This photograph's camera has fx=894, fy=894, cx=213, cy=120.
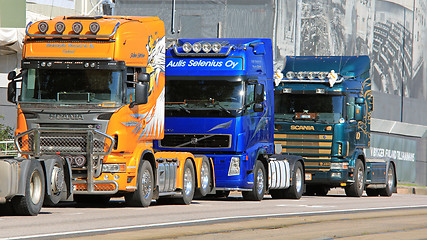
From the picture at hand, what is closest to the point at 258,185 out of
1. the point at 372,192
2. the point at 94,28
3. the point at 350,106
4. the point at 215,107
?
the point at 215,107

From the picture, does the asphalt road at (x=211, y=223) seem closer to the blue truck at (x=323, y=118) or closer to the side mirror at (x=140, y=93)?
the side mirror at (x=140, y=93)

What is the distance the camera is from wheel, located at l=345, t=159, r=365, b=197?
2916 centimetres

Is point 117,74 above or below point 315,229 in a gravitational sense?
above

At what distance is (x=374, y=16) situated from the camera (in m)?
59.1

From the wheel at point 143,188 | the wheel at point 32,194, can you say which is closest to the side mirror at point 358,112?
the wheel at point 143,188

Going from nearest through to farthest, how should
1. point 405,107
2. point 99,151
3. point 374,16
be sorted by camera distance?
1. point 99,151
2. point 374,16
3. point 405,107

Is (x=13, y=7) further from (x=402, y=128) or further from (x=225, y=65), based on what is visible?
(x=402, y=128)

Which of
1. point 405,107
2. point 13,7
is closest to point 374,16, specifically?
point 405,107

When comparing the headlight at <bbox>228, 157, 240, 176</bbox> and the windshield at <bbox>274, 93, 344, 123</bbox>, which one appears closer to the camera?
the headlight at <bbox>228, 157, 240, 176</bbox>

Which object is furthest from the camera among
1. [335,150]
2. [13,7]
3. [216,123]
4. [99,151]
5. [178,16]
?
[178,16]

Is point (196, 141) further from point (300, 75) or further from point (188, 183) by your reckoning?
point (300, 75)

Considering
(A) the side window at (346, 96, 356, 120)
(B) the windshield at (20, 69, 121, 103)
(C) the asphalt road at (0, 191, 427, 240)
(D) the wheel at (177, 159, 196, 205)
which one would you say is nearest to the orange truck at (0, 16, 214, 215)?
(B) the windshield at (20, 69, 121, 103)

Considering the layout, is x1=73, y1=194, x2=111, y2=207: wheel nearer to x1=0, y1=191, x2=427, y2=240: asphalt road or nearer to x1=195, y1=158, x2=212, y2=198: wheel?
x1=0, y1=191, x2=427, y2=240: asphalt road

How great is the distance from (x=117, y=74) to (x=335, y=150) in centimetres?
1163
